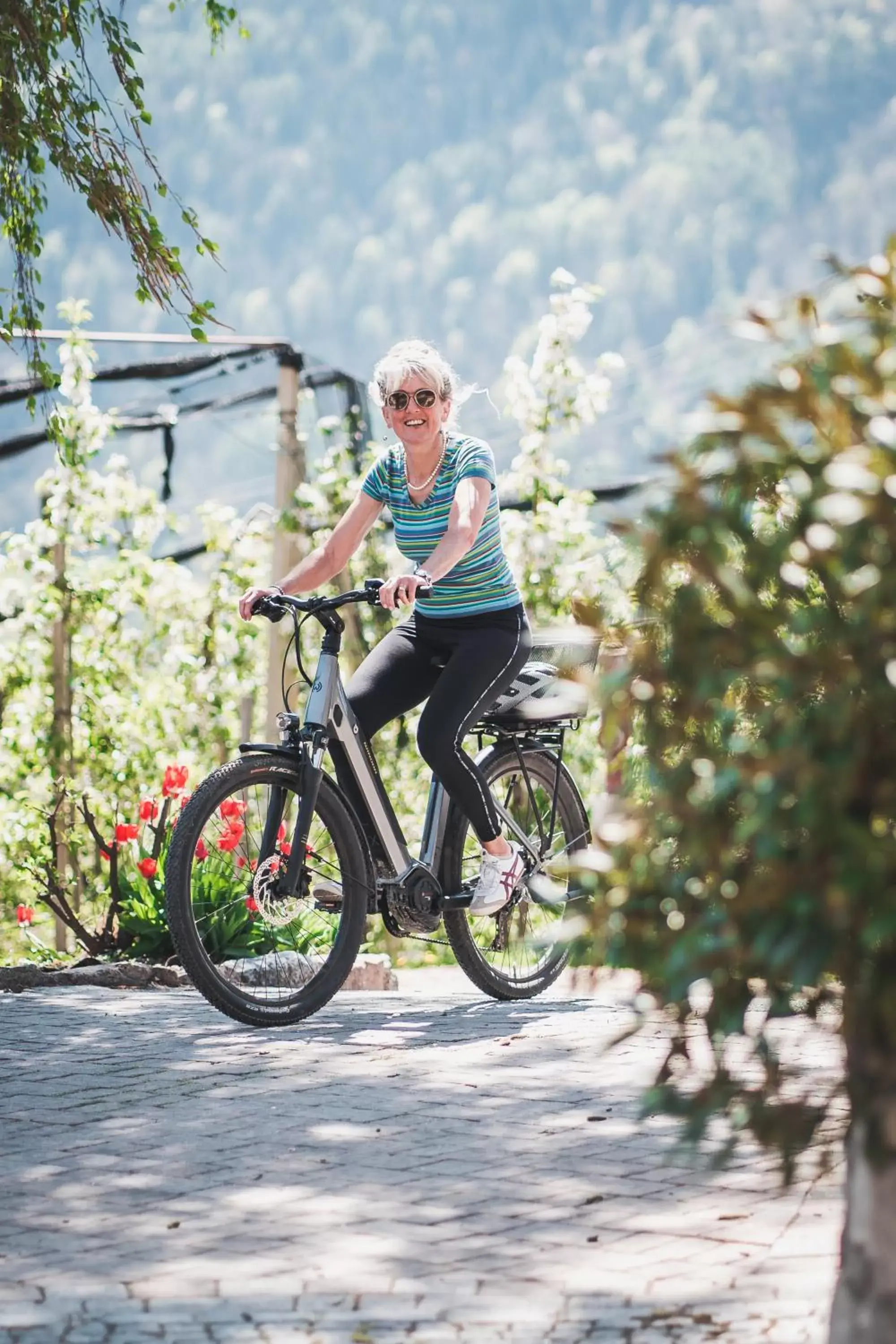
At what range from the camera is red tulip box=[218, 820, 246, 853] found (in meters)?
5.72

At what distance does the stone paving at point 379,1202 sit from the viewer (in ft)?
10.0

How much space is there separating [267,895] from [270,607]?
0.87 m

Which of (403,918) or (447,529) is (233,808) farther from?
(447,529)

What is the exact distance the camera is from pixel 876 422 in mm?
2363

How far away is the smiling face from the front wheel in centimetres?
117

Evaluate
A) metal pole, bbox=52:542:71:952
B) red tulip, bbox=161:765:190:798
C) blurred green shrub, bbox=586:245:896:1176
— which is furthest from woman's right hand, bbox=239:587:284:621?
metal pole, bbox=52:542:71:952

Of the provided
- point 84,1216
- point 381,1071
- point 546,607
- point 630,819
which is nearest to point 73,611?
point 546,607

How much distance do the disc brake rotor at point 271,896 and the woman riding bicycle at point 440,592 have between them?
0.44m

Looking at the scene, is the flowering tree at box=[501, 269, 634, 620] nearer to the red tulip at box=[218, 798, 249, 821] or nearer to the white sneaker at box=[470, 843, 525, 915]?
the white sneaker at box=[470, 843, 525, 915]

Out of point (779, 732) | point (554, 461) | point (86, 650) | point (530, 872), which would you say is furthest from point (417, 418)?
point (86, 650)

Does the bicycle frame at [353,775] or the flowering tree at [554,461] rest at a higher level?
the flowering tree at [554,461]

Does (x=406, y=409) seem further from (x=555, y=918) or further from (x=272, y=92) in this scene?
(x=272, y=92)

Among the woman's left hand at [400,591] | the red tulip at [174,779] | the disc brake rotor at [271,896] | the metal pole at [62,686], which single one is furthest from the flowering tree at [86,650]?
the woman's left hand at [400,591]

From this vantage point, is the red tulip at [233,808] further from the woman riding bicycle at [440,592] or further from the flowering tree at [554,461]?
the flowering tree at [554,461]
